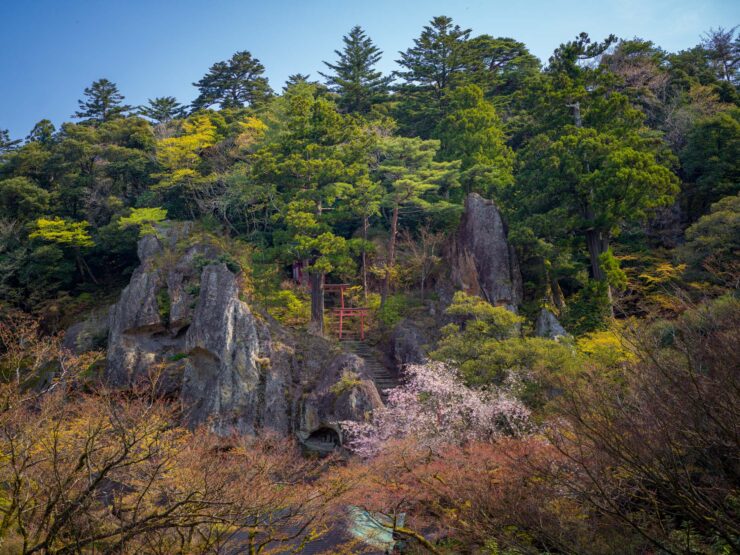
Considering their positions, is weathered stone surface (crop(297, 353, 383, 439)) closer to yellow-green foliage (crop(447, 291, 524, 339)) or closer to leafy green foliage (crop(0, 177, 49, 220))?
yellow-green foliage (crop(447, 291, 524, 339))

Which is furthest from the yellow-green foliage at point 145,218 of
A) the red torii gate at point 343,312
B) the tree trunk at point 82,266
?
the red torii gate at point 343,312

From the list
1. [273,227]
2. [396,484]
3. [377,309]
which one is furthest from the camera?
[273,227]

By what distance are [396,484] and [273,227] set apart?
704 inches

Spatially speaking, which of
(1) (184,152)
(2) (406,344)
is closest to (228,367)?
(2) (406,344)

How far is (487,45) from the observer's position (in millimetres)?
33969

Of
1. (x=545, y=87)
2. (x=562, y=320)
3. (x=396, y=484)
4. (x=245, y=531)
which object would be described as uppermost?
(x=545, y=87)

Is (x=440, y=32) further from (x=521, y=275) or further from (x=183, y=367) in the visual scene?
(x=183, y=367)

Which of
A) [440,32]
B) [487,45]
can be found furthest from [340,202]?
[487,45]

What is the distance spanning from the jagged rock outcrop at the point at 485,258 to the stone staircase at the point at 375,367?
4.77 metres

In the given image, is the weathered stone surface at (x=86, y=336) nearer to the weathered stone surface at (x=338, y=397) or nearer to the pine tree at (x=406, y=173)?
the weathered stone surface at (x=338, y=397)

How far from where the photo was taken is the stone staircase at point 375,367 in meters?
20.6

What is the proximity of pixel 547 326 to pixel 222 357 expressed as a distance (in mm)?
12637

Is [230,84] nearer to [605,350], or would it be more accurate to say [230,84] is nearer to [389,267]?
[389,267]

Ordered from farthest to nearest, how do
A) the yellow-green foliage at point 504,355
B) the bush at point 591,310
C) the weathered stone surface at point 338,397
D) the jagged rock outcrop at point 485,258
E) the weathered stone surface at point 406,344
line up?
the jagged rock outcrop at point 485,258, the weathered stone surface at point 406,344, the bush at point 591,310, the weathered stone surface at point 338,397, the yellow-green foliage at point 504,355
